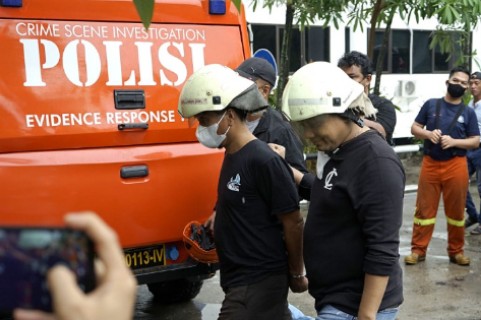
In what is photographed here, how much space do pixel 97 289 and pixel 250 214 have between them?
6.22ft

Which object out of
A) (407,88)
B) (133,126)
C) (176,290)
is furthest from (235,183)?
(407,88)

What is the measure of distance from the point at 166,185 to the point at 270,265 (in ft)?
4.52

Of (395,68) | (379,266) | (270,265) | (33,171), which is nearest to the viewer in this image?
(379,266)

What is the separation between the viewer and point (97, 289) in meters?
0.94

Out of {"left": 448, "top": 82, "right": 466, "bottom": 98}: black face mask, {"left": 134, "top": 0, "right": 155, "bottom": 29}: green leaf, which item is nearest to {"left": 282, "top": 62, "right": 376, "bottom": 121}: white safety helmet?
{"left": 134, "top": 0, "right": 155, "bottom": 29}: green leaf

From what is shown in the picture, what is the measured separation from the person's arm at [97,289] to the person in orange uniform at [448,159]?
17.7 ft

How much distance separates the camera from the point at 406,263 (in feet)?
20.6

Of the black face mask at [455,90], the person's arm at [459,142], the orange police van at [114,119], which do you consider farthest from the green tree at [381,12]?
the orange police van at [114,119]

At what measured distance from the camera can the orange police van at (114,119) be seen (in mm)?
3641

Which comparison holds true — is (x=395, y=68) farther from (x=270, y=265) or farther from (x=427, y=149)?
(x=270, y=265)

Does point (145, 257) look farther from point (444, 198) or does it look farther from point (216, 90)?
point (444, 198)

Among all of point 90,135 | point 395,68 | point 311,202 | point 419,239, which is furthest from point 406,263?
point 395,68

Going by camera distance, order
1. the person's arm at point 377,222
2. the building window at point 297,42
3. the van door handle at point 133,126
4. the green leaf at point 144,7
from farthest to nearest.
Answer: the building window at point 297,42 → the van door handle at point 133,126 → the person's arm at point 377,222 → the green leaf at point 144,7

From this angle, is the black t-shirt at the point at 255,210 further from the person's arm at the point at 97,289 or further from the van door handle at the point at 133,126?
the person's arm at the point at 97,289
